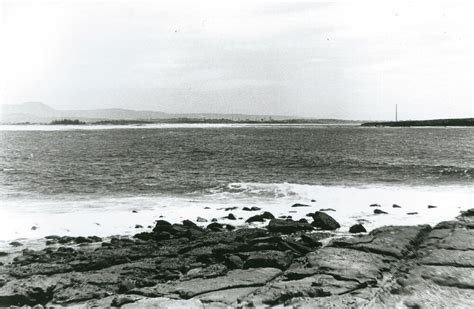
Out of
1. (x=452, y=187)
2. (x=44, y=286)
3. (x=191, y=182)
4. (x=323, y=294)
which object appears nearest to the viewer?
(x=323, y=294)

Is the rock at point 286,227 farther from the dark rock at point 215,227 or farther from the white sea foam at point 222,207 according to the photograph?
the dark rock at point 215,227

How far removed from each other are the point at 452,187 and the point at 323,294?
791 inches

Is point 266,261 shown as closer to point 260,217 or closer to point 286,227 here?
point 286,227

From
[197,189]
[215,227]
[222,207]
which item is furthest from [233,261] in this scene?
[197,189]

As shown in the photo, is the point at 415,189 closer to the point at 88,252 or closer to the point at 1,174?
the point at 88,252

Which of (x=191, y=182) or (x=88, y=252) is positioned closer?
(x=88, y=252)

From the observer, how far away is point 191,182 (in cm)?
2781

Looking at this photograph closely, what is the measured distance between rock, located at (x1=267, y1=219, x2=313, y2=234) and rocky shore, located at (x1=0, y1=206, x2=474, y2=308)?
1056 millimetres

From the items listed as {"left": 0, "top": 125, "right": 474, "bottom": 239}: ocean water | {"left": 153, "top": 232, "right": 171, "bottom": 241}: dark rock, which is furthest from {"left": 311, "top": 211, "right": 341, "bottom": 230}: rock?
{"left": 153, "top": 232, "right": 171, "bottom": 241}: dark rock

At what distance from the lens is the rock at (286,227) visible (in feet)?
44.2

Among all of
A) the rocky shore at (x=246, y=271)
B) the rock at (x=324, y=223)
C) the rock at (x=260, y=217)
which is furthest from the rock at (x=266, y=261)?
the rock at (x=260, y=217)

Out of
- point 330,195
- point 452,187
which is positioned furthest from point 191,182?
point 452,187

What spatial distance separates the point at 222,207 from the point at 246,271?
30.8 feet

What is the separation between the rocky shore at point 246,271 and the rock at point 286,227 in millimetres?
1056
